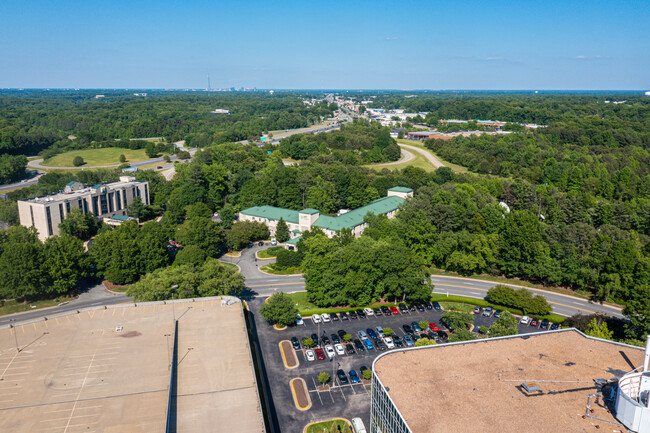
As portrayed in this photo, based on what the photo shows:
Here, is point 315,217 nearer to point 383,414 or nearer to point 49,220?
point 49,220

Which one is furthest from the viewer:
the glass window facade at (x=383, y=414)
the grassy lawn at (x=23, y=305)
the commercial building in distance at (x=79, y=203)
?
the commercial building in distance at (x=79, y=203)

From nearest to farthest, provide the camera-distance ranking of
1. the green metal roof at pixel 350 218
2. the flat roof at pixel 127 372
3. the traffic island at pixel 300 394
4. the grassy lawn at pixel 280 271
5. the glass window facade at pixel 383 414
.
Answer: the glass window facade at pixel 383 414 < the flat roof at pixel 127 372 < the traffic island at pixel 300 394 < the grassy lawn at pixel 280 271 < the green metal roof at pixel 350 218

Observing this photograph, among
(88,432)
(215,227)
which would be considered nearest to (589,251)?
(215,227)

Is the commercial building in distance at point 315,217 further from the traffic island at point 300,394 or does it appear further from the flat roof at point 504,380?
the flat roof at point 504,380

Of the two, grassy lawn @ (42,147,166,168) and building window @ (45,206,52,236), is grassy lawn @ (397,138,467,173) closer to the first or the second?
grassy lawn @ (42,147,166,168)

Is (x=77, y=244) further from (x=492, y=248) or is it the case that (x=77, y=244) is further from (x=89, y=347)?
(x=492, y=248)

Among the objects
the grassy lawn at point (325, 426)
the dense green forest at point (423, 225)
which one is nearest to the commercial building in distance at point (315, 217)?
the dense green forest at point (423, 225)
